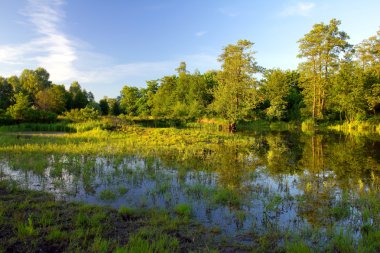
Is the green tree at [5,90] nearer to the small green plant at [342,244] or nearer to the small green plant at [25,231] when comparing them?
the small green plant at [25,231]

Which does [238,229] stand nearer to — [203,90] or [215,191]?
[215,191]

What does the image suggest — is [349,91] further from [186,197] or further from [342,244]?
[342,244]

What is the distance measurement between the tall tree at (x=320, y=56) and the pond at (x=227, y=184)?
27.6 meters

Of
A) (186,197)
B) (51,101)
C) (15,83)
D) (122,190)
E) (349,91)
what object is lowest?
(186,197)

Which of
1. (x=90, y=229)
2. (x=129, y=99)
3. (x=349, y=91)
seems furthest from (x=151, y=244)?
(x=129, y=99)

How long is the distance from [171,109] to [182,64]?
14393mm

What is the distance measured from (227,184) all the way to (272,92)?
4240cm

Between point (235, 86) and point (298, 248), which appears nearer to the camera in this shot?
point (298, 248)

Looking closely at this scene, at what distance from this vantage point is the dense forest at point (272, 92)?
31.7m

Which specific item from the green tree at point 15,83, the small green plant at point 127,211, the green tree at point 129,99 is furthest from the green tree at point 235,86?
the green tree at point 15,83

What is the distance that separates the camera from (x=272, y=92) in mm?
48438

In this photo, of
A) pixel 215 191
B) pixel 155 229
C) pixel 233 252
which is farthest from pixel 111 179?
pixel 233 252

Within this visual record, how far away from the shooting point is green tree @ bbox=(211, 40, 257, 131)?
102ft

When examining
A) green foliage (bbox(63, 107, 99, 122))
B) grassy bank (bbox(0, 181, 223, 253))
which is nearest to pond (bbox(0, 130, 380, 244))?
grassy bank (bbox(0, 181, 223, 253))
